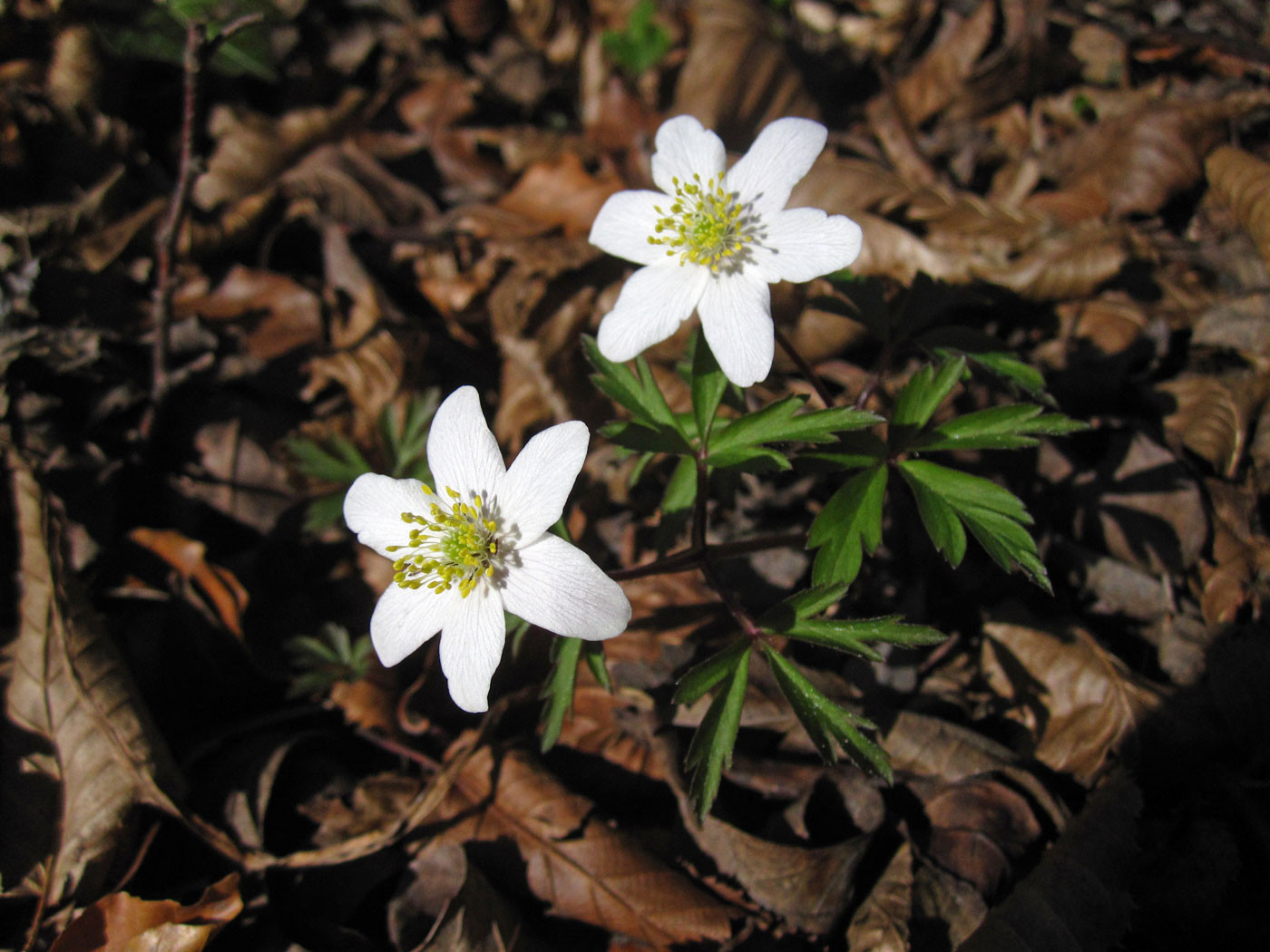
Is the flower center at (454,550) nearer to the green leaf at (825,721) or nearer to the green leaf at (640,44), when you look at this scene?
the green leaf at (825,721)

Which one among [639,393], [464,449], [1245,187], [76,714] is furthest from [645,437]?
[1245,187]

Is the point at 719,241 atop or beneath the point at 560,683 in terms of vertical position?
atop

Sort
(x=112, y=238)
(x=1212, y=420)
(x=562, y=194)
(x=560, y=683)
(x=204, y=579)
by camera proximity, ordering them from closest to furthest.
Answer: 1. (x=560, y=683)
2. (x=1212, y=420)
3. (x=204, y=579)
4. (x=112, y=238)
5. (x=562, y=194)

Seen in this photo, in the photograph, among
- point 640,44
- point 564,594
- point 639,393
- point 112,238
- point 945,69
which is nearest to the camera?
point 564,594

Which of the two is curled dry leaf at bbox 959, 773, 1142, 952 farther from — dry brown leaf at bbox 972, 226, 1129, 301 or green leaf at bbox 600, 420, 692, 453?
dry brown leaf at bbox 972, 226, 1129, 301

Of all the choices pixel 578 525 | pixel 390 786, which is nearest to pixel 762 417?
pixel 578 525

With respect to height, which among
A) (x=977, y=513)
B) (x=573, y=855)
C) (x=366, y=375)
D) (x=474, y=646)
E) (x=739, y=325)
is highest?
(x=739, y=325)

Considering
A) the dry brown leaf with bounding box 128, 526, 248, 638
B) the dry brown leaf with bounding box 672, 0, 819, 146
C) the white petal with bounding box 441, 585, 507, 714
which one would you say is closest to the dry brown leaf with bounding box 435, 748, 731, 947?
the white petal with bounding box 441, 585, 507, 714

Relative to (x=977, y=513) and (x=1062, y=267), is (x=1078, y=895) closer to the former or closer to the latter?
(x=977, y=513)
